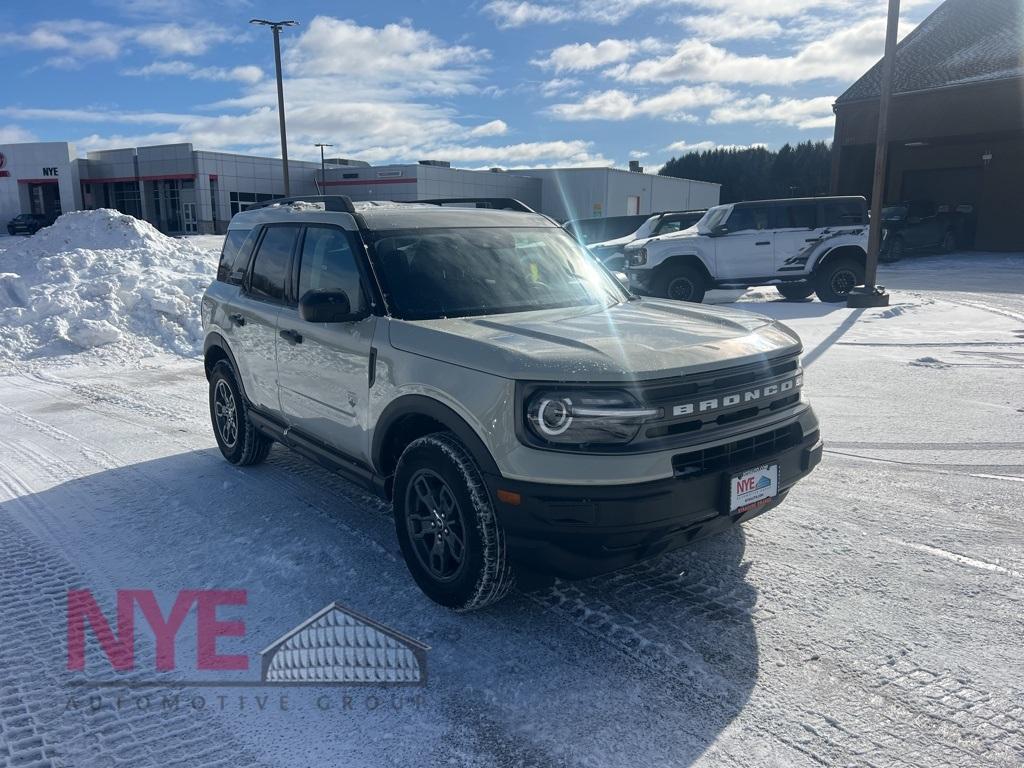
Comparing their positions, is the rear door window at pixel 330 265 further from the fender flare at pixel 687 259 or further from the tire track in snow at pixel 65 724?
the fender flare at pixel 687 259

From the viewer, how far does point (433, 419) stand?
12.2 ft

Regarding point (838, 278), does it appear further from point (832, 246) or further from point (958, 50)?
point (958, 50)

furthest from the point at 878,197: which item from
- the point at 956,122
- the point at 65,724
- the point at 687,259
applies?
the point at 956,122

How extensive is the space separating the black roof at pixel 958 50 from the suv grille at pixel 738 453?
1274 inches

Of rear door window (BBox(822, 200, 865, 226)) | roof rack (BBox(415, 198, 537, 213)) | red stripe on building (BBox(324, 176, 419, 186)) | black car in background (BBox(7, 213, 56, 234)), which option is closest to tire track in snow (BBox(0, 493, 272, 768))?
roof rack (BBox(415, 198, 537, 213))

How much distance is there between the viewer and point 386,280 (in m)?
4.18

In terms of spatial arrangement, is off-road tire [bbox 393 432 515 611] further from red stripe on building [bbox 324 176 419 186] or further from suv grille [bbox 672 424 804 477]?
red stripe on building [bbox 324 176 419 186]

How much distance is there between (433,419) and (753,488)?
5.00 ft

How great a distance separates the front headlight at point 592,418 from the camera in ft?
10.4

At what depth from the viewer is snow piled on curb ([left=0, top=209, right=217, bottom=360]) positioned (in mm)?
11039

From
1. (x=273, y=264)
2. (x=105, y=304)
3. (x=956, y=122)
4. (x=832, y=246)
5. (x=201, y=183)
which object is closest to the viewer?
(x=273, y=264)

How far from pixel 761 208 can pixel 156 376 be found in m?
11.3

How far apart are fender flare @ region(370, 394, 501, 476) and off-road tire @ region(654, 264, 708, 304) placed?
38.9ft

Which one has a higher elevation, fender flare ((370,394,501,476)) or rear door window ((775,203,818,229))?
rear door window ((775,203,818,229))
